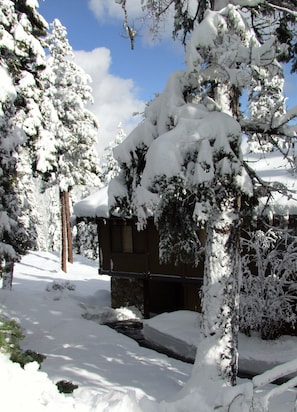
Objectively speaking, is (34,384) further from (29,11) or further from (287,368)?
(29,11)

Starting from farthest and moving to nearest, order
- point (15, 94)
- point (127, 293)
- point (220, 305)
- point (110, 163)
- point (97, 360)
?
1. point (110, 163)
2. point (127, 293)
3. point (15, 94)
4. point (97, 360)
5. point (220, 305)

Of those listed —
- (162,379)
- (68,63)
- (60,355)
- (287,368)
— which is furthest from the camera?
(68,63)

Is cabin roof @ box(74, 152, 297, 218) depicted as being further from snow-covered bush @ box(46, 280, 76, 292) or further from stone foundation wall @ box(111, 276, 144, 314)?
snow-covered bush @ box(46, 280, 76, 292)

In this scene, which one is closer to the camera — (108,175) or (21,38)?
(21,38)

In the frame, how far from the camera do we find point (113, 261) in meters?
18.8

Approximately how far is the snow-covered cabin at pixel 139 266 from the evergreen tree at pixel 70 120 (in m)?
7.87

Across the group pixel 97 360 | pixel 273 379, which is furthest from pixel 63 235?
pixel 273 379

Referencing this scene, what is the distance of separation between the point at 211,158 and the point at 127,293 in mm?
13926

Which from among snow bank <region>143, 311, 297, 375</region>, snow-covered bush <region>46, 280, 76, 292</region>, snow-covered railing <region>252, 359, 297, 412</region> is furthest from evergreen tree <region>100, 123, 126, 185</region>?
snow-covered railing <region>252, 359, 297, 412</region>

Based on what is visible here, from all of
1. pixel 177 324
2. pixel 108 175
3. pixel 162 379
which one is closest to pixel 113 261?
pixel 177 324

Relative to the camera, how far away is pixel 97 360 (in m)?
10.1

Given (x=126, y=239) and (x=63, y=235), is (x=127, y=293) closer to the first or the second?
(x=126, y=239)

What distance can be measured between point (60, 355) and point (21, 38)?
9865mm

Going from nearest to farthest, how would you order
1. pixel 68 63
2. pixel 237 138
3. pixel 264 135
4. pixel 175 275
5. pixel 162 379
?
pixel 237 138 < pixel 264 135 < pixel 162 379 < pixel 175 275 < pixel 68 63
